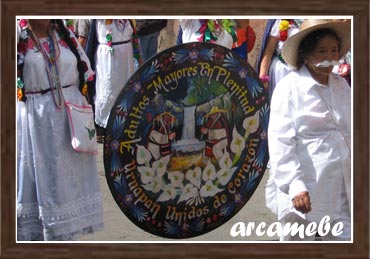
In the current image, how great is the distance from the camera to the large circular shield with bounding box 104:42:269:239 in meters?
7.64

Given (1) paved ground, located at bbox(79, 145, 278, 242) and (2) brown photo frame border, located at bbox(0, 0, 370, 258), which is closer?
(2) brown photo frame border, located at bbox(0, 0, 370, 258)

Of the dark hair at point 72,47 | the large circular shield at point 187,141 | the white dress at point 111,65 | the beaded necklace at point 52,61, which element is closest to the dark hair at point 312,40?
the large circular shield at point 187,141

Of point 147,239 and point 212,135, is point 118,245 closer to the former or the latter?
point 147,239

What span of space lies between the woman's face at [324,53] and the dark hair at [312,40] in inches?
0.5

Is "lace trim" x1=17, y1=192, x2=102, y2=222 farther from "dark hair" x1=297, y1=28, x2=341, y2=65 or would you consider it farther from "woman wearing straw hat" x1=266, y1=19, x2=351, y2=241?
"dark hair" x1=297, y1=28, x2=341, y2=65

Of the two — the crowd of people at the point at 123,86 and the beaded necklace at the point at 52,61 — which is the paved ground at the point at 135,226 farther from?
the beaded necklace at the point at 52,61

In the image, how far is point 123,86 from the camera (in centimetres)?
766

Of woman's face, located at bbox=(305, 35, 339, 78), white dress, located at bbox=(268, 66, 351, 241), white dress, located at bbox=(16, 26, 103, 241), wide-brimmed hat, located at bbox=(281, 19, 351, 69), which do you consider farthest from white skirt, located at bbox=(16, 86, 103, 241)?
woman's face, located at bbox=(305, 35, 339, 78)

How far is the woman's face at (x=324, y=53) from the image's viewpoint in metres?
7.68

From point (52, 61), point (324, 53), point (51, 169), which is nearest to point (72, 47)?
point (52, 61)

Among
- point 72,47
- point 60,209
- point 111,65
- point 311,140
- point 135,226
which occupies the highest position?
point 72,47

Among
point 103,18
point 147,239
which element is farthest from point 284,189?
point 103,18

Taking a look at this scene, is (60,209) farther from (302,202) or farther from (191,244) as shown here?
(302,202)

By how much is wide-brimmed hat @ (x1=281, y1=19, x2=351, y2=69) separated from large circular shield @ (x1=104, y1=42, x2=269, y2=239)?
0.77ft
